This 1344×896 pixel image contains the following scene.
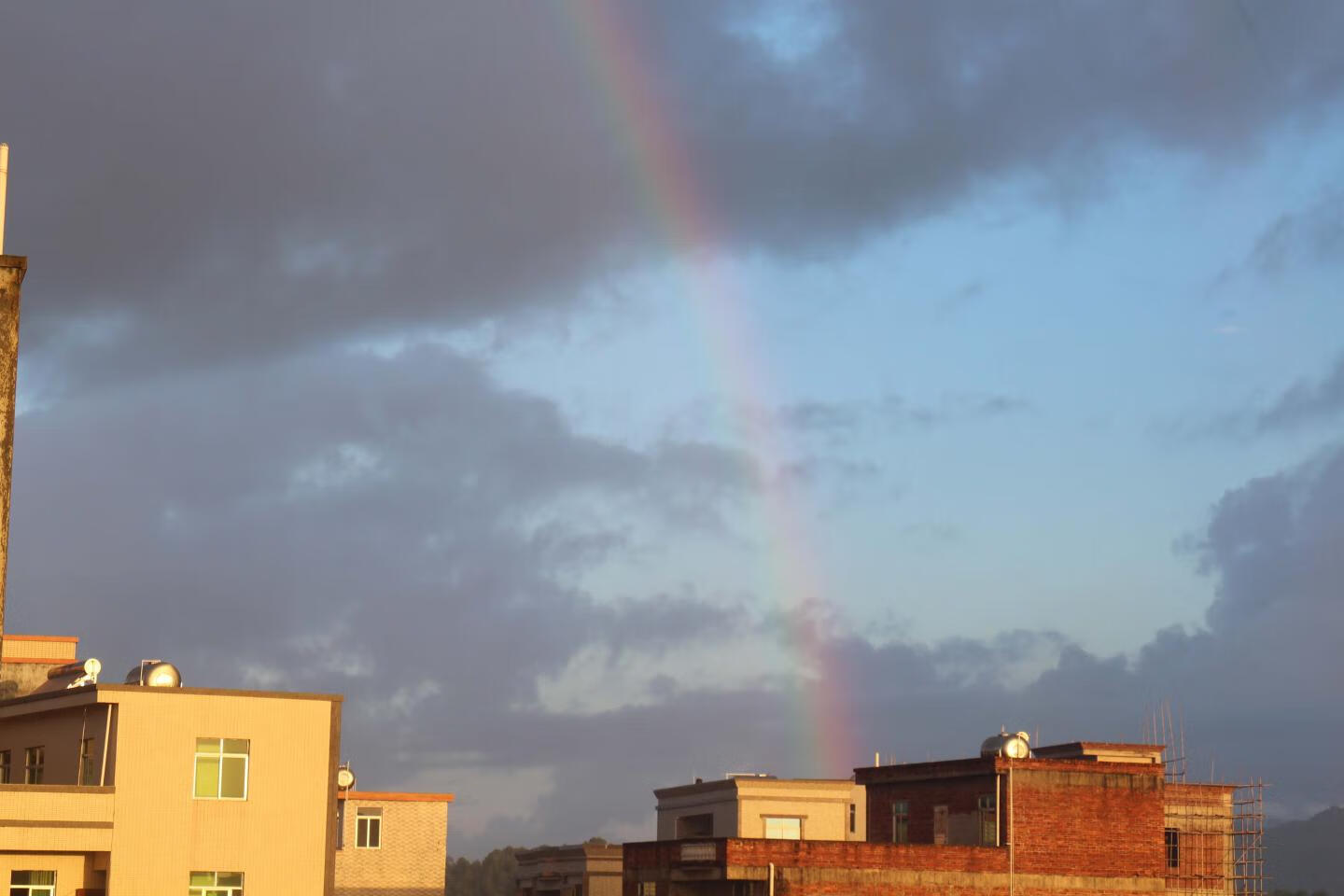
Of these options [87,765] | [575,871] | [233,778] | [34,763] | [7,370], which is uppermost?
[7,370]

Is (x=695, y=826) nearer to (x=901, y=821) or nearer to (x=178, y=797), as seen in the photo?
(x=901, y=821)

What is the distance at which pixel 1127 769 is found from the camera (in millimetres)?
72312

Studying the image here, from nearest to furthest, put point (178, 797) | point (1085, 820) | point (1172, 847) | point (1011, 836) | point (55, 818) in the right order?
point (55, 818)
point (178, 797)
point (1011, 836)
point (1085, 820)
point (1172, 847)

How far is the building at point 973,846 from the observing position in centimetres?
6681

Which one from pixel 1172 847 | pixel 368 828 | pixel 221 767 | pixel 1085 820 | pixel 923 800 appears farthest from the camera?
pixel 1172 847

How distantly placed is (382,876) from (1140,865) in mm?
30331

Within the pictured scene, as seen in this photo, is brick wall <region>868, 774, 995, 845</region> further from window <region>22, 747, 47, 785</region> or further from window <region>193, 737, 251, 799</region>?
window <region>22, 747, 47, 785</region>

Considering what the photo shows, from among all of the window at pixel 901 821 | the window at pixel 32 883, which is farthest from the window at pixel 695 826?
the window at pixel 32 883

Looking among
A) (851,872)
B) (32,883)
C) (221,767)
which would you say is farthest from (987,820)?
(32,883)

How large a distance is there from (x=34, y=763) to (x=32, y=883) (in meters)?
6.90

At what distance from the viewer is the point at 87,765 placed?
2270 inches

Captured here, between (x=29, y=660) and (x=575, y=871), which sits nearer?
(x=29, y=660)

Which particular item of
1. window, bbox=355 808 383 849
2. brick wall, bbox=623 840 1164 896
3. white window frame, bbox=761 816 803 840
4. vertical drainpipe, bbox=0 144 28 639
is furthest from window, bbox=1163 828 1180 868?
vertical drainpipe, bbox=0 144 28 639

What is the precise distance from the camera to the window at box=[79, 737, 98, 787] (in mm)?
57125
